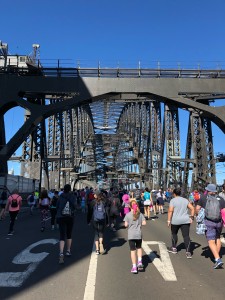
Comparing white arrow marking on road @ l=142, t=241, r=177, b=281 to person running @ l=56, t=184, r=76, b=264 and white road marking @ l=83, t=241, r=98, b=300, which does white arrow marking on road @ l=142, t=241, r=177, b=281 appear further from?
person running @ l=56, t=184, r=76, b=264

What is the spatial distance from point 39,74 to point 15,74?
187 centimetres

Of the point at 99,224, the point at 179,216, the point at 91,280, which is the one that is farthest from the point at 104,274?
the point at 179,216

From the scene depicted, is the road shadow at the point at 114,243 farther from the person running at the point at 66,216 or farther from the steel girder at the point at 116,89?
the steel girder at the point at 116,89

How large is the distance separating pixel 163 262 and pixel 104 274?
1662 millimetres

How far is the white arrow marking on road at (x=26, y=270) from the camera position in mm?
6004

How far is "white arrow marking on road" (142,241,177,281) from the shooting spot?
6568 millimetres

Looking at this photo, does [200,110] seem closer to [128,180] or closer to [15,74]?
[15,74]

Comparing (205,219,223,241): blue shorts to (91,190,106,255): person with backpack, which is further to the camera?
(91,190,106,255): person with backpack

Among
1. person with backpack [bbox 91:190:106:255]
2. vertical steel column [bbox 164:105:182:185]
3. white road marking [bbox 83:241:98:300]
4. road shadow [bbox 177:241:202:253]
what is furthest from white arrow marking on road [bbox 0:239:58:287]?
vertical steel column [bbox 164:105:182:185]

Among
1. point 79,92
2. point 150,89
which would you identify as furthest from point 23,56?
point 150,89

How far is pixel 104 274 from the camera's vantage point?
6.65 meters

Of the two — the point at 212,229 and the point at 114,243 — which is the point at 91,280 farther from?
the point at 114,243

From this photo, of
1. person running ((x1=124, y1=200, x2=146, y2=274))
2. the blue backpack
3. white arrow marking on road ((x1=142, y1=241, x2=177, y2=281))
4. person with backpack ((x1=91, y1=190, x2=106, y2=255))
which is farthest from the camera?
the blue backpack

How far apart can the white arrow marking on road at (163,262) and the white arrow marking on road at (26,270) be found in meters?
2.50
